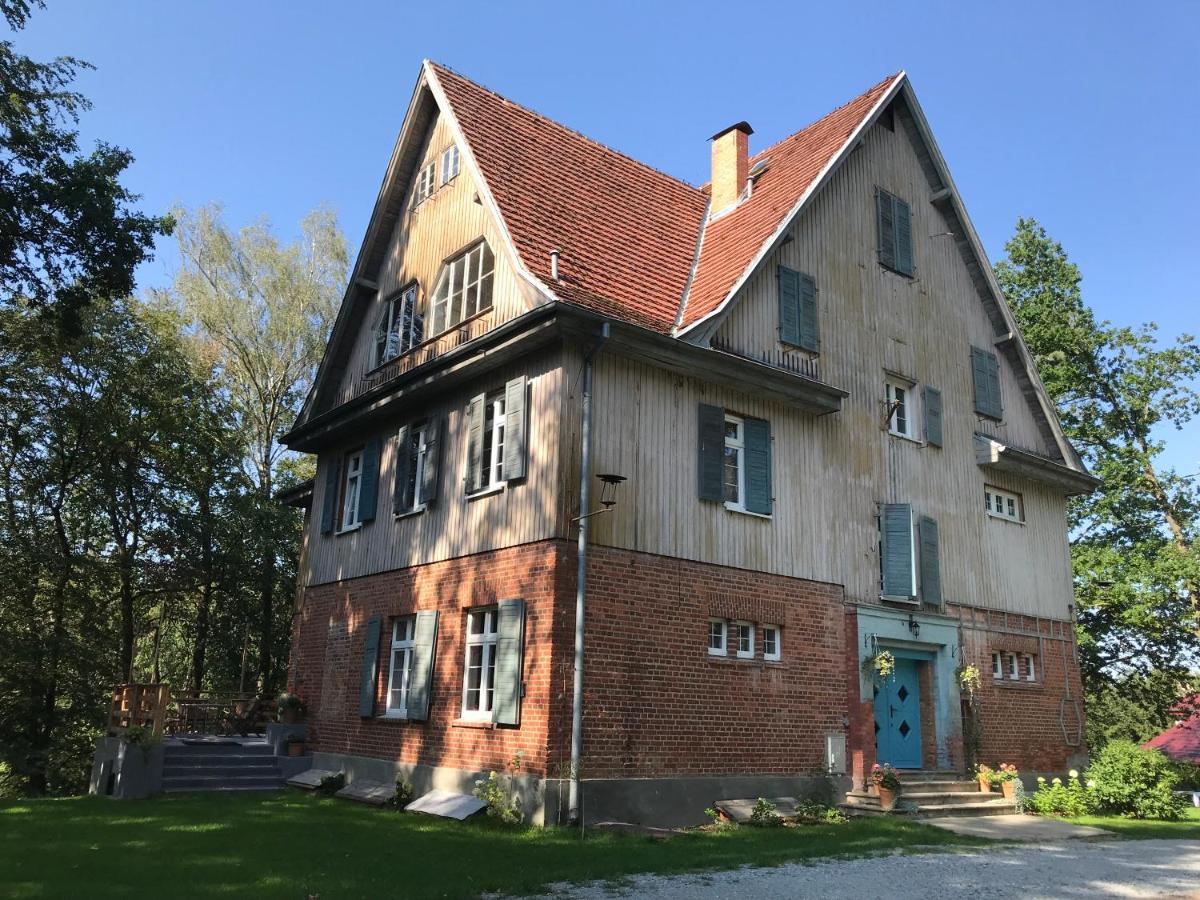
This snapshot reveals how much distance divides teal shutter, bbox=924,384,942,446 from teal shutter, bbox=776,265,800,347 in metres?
3.73

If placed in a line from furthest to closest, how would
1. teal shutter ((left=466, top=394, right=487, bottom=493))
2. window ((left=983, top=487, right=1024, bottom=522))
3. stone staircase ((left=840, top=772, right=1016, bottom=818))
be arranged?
window ((left=983, top=487, right=1024, bottom=522)), teal shutter ((left=466, top=394, right=487, bottom=493)), stone staircase ((left=840, top=772, right=1016, bottom=818))

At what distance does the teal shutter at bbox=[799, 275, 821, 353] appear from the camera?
16.0 meters

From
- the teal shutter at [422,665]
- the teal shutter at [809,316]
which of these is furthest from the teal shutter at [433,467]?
the teal shutter at [809,316]

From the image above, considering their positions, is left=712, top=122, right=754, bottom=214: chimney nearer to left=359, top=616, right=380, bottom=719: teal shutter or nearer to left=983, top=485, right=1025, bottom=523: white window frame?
left=983, top=485, right=1025, bottom=523: white window frame

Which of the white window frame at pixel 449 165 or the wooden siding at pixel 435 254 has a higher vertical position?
the white window frame at pixel 449 165

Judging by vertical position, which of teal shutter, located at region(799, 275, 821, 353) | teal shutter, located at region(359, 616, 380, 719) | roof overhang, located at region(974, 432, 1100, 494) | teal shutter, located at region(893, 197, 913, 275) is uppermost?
teal shutter, located at region(893, 197, 913, 275)

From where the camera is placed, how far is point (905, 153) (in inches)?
762

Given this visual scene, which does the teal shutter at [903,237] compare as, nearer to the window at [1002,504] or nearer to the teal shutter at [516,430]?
the window at [1002,504]

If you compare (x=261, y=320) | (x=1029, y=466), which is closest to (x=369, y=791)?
(x=1029, y=466)

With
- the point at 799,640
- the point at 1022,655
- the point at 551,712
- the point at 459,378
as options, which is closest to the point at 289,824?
the point at 551,712

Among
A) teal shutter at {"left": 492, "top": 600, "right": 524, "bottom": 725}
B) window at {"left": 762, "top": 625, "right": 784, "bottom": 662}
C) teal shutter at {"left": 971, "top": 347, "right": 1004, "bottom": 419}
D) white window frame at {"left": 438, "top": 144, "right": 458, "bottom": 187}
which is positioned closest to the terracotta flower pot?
window at {"left": 762, "top": 625, "right": 784, "bottom": 662}

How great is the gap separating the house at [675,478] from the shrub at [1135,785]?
1.84 m

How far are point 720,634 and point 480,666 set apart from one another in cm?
350

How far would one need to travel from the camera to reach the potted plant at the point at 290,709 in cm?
1769
